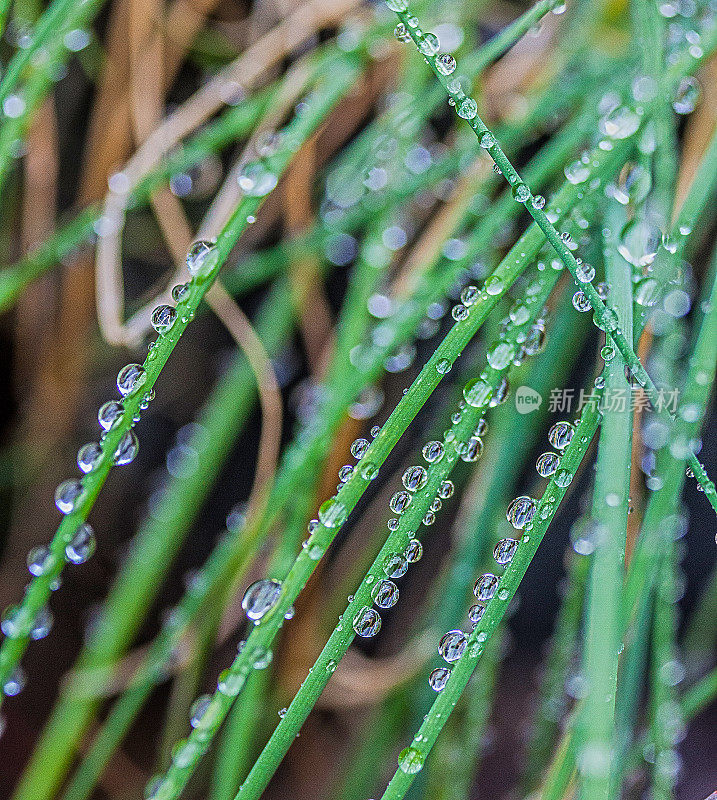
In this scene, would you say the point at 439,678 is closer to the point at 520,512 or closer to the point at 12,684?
the point at 520,512

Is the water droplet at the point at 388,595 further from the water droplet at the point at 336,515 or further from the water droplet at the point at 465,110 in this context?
the water droplet at the point at 465,110

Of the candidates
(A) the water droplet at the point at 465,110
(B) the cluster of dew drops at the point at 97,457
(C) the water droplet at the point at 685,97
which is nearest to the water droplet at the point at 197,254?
(B) the cluster of dew drops at the point at 97,457

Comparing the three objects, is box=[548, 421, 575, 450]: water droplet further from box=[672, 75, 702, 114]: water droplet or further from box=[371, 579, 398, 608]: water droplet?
box=[672, 75, 702, 114]: water droplet

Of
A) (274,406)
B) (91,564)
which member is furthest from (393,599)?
(91,564)

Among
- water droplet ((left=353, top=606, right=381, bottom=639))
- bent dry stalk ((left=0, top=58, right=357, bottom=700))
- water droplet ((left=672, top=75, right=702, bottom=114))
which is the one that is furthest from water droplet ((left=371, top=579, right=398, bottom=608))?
water droplet ((left=672, top=75, right=702, bottom=114))

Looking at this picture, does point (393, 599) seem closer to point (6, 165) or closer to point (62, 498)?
point (62, 498)

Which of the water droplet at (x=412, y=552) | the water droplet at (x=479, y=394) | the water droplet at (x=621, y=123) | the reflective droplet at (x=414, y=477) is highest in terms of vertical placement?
the water droplet at (x=621, y=123)
